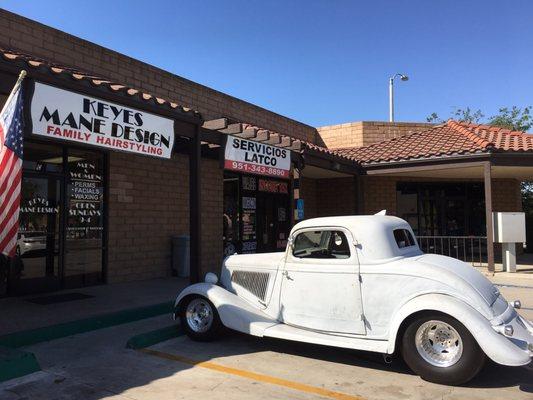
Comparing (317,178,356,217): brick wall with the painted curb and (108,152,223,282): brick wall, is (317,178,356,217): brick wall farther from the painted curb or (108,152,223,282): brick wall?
the painted curb

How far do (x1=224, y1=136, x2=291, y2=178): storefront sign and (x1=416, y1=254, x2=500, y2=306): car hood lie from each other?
5292 mm

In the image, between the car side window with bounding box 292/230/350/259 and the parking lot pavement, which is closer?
the parking lot pavement

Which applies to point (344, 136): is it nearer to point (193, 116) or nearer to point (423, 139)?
point (423, 139)

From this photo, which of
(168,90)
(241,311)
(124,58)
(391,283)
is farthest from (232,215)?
(391,283)

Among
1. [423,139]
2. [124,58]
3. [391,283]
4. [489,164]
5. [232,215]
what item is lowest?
[391,283]

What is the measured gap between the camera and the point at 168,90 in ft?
38.5

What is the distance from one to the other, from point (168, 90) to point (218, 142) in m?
2.88

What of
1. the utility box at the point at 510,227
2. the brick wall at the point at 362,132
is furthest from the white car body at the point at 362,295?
the brick wall at the point at 362,132

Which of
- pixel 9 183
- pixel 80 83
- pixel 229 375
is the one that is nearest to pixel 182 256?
pixel 80 83

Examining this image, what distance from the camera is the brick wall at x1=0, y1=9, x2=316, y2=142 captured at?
28.9 ft

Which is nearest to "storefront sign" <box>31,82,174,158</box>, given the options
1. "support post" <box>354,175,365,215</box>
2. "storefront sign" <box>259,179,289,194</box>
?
"storefront sign" <box>259,179,289,194</box>

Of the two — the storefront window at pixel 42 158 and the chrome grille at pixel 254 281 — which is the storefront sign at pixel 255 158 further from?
the chrome grille at pixel 254 281

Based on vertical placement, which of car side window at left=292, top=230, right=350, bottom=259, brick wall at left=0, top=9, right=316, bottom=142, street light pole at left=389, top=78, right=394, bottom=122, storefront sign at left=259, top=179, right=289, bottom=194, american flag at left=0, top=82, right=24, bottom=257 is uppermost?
street light pole at left=389, top=78, right=394, bottom=122

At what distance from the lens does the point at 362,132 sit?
60.1ft
